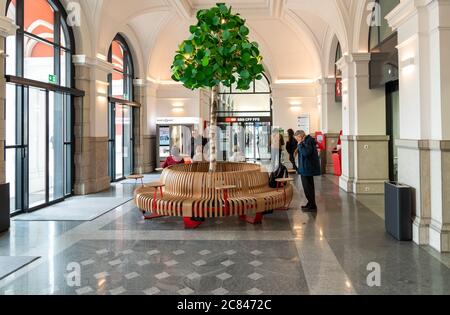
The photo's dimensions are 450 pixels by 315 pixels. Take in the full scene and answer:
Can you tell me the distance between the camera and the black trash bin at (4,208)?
538 centimetres

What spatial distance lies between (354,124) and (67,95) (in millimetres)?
7119

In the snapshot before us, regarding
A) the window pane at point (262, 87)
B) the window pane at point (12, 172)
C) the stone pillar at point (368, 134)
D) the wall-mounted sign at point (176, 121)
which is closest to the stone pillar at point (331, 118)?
the stone pillar at point (368, 134)

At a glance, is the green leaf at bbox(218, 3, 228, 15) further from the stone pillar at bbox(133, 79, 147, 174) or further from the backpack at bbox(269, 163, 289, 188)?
the stone pillar at bbox(133, 79, 147, 174)

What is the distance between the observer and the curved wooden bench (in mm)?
5367

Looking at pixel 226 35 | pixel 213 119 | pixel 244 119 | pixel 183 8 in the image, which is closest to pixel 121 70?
pixel 183 8

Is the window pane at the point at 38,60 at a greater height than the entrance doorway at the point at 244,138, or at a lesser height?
greater

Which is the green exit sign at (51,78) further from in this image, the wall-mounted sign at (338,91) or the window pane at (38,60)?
the wall-mounted sign at (338,91)

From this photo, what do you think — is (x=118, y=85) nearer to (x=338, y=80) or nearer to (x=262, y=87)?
(x=338, y=80)

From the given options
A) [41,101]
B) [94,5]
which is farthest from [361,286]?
[94,5]

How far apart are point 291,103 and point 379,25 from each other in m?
7.78

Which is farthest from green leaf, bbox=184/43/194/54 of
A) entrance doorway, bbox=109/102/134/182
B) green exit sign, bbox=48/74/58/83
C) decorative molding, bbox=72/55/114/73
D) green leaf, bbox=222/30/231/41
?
entrance doorway, bbox=109/102/134/182

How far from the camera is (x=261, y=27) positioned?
14.1m

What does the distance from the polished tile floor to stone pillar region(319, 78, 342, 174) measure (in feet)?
22.9

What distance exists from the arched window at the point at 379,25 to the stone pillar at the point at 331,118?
4.73 m
